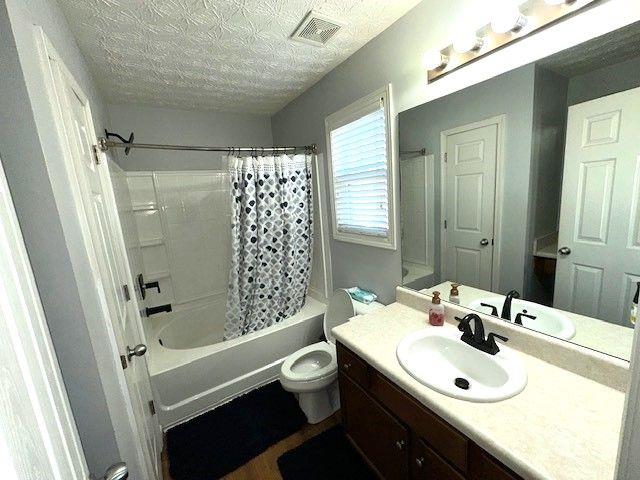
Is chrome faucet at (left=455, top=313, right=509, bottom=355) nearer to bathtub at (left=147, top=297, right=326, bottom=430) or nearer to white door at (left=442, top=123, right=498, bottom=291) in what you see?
white door at (left=442, top=123, right=498, bottom=291)

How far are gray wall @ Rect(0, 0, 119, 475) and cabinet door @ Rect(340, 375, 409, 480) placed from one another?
98 cm

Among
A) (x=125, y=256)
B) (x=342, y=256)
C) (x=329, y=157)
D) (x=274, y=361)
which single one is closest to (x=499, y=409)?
(x=342, y=256)

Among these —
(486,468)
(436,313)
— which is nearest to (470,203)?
(436,313)

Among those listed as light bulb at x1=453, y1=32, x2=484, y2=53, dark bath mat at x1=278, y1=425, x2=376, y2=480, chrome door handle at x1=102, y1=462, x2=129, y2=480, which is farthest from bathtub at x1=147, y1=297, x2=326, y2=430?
light bulb at x1=453, y1=32, x2=484, y2=53

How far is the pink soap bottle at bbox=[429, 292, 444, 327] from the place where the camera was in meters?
1.32

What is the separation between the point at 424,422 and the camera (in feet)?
3.08

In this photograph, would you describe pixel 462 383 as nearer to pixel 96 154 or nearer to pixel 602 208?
pixel 602 208

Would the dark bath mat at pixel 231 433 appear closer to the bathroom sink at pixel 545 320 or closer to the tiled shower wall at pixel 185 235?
the tiled shower wall at pixel 185 235

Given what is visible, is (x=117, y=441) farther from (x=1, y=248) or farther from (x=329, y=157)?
→ (x=329, y=157)

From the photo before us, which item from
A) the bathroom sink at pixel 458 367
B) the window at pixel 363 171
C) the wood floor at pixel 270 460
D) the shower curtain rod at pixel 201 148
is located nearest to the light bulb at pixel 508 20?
the window at pixel 363 171

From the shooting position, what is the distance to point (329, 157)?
2.05 meters

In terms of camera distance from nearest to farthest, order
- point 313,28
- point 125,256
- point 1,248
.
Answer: point 1,248
point 313,28
point 125,256

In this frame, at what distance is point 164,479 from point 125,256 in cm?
126

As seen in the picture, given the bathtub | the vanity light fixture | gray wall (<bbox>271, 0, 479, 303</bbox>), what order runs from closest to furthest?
the vanity light fixture → gray wall (<bbox>271, 0, 479, 303</bbox>) → the bathtub
